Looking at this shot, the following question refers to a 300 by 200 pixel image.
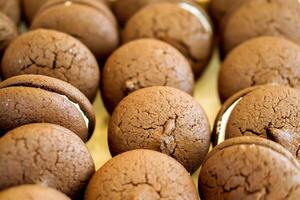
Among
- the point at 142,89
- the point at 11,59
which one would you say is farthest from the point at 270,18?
the point at 11,59

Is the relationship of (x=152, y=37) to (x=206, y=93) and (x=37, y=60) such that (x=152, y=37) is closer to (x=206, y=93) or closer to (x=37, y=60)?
(x=206, y=93)

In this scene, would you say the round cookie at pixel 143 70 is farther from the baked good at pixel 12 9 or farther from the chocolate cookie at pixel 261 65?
the baked good at pixel 12 9

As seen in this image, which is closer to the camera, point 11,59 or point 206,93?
point 11,59

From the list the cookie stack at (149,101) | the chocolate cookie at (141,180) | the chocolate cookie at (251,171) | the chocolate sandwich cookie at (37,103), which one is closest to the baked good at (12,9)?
the cookie stack at (149,101)

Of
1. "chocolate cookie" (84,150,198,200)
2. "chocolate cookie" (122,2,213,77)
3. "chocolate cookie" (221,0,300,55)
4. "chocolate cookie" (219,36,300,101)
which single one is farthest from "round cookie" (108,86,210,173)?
"chocolate cookie" (221,0,300,55)

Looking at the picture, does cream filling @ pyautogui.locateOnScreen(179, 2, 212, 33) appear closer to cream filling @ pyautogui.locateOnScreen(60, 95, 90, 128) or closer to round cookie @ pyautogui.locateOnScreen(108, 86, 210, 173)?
round cookie @ pyautogui.locateOnScreen(108, 86, 210, 173)
